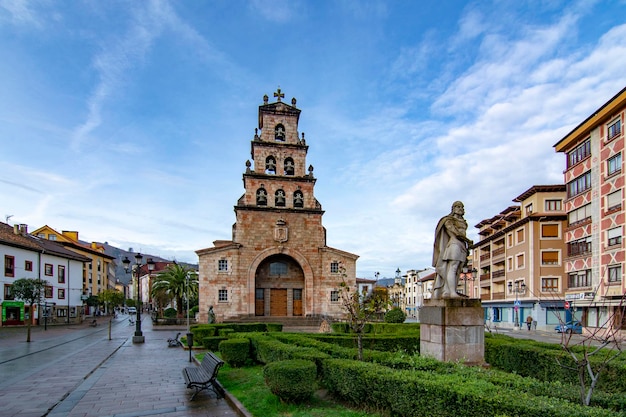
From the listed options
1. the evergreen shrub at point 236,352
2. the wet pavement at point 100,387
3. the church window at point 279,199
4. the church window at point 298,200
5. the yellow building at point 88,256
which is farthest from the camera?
the yellow building at point 88,256

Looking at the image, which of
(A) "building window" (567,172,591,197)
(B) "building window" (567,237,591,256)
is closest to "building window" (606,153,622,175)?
(A) "building window" (567,172,591,197)

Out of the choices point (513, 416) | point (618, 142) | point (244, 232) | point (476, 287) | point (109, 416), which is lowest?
point (476, 287)

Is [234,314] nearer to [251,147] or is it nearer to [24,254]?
[251,147]

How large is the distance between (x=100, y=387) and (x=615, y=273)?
32809mm

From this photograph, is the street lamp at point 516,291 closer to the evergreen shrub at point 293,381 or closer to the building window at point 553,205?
the building window at point 553,205

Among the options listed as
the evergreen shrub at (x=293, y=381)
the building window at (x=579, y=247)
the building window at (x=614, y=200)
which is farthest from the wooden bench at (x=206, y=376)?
the building window at (x=579, y=247)

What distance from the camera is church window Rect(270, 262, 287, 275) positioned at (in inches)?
1492

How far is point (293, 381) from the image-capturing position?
24.8 ft

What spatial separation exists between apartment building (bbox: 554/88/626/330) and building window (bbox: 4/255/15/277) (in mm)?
45652

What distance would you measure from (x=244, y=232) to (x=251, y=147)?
824cm

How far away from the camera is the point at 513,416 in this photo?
479 cm

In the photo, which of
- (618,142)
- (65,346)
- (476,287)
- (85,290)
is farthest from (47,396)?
(476,287)

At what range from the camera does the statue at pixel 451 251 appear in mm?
9773

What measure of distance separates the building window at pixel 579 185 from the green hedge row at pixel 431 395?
33.9m
